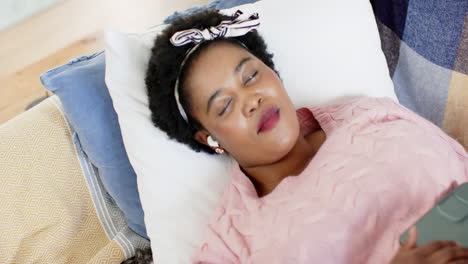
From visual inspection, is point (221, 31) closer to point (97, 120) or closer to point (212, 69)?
point (212, 69)

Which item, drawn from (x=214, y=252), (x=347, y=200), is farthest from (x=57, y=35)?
(x=347, y=200)

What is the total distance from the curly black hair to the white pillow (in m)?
0.04

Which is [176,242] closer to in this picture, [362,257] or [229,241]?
[229,241]

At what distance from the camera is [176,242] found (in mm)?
1132

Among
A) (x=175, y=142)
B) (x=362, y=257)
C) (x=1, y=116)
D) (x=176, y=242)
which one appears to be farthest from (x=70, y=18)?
(x=362, y=257)

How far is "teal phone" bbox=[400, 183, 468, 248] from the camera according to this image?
766mm

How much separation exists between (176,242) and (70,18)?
1.71 meters

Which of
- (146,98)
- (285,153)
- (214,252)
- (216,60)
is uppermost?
(216,60)

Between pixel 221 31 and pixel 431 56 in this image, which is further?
pixel 431 56

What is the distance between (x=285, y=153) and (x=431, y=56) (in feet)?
1.70

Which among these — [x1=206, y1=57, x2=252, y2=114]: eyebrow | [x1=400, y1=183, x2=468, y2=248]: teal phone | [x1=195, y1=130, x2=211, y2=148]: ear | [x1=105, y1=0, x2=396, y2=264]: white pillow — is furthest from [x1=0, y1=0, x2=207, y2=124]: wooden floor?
[x1=400, y1=183, x2=468, y2=248]: teal phone

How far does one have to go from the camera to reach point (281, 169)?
42.9 inches

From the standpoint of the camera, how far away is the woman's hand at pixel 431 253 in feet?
2.30

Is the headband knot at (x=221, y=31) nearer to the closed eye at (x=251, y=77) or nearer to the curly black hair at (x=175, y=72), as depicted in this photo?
the curly black hair at (x=175, y=72)
